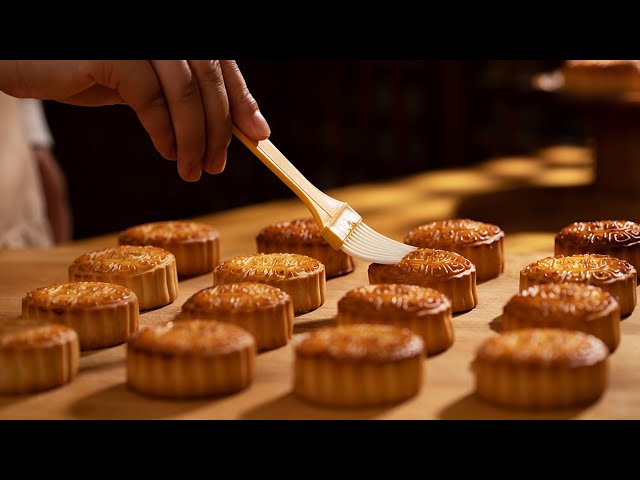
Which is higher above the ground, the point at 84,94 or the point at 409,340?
the point at 84,94

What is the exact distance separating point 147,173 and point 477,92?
2.39 meters

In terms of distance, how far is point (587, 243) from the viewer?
2615mm

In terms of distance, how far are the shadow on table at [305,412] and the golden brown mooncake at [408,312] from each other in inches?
11.5

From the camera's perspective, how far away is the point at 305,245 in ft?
8.89

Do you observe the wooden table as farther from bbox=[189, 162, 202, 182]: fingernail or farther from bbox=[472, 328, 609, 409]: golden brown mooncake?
bbox=[189, 162, 202, 182]: fingernail

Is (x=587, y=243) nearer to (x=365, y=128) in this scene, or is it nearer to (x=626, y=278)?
(x=626, y=278)

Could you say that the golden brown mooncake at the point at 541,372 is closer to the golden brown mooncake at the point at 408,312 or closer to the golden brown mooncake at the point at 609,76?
the golden brown mooncake at the point at 408,312

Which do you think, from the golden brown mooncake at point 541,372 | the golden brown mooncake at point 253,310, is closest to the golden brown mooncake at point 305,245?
the golden brown mooncake at point 253,310

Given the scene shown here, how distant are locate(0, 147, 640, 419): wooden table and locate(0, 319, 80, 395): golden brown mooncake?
0.07ft

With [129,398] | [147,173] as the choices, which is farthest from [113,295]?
[147,173]

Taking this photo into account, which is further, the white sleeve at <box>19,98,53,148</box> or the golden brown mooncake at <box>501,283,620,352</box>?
the white sleeve at <box>19,98,53,148</box>

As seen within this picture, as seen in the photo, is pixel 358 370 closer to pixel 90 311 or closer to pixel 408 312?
pixel 408 312

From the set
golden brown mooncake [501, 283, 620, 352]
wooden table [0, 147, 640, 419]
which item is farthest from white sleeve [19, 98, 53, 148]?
golden brown mooncake [501, 283, 620, 352]

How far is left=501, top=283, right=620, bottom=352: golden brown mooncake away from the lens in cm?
202
